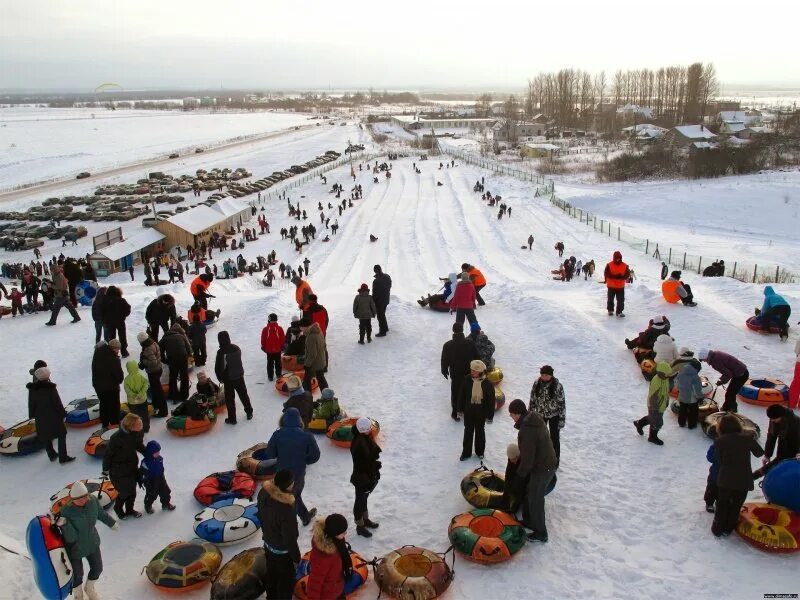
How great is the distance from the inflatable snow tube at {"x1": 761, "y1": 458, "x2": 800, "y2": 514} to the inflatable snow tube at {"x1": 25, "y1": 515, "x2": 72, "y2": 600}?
625 centimetres

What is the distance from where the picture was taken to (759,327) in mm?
10680

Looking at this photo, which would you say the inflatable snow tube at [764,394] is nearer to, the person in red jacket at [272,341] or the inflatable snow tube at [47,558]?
the person in red jacket at [272,341]

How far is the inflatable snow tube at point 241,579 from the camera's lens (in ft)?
16.1

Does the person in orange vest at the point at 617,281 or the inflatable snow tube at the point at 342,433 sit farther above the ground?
the person in orange vest at the point at 617,281

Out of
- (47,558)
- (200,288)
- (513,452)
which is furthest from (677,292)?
(47,558)

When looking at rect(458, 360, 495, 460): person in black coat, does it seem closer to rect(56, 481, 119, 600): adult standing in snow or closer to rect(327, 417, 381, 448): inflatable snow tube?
rect(327, 417, 381, 448): inflatable snow tube

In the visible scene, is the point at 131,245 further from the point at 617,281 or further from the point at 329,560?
the point at 329,560

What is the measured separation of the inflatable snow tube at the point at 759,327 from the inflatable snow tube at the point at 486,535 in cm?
738

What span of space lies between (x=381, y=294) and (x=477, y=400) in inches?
189

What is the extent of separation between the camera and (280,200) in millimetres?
46688

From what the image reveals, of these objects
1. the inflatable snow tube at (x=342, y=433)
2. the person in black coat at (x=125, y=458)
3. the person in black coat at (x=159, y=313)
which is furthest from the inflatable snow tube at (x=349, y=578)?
the person in black coat at (x=159, y=313)

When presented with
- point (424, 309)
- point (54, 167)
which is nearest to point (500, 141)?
point (54, 167)

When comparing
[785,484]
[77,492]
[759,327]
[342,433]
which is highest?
[77,492]

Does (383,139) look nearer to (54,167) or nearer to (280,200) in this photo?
(54,167)
